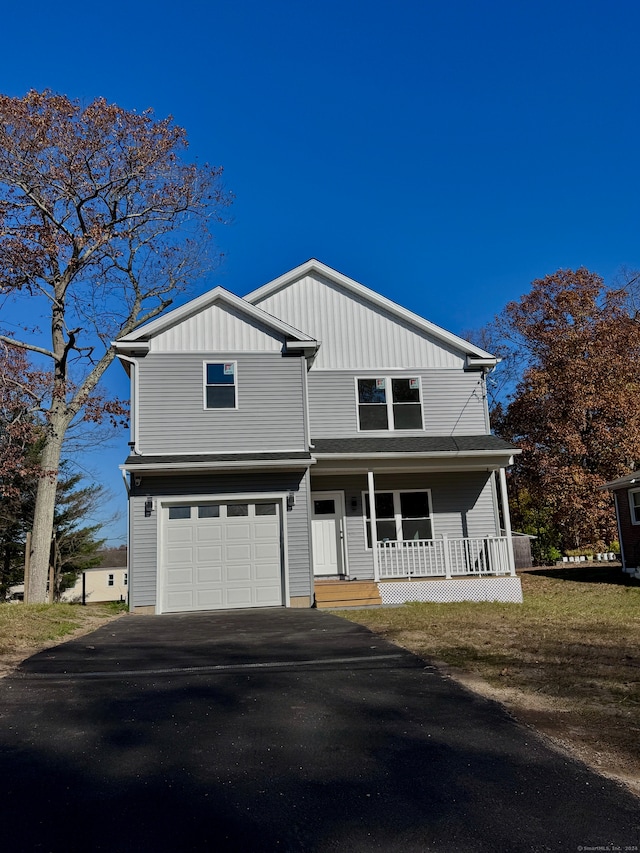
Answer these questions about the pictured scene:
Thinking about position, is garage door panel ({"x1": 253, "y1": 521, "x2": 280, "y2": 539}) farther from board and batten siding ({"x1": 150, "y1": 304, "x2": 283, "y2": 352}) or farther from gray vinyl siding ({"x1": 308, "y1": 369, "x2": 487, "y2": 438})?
board and batten siding ({"x1": 150, "y1": 304, "x2": 283, "y2": 352})

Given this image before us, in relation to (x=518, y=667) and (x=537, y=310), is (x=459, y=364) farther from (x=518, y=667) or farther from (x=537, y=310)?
(x=537, y=310)

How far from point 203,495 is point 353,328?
6.40 metres

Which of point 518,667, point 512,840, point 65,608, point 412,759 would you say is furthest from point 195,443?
point 512,840

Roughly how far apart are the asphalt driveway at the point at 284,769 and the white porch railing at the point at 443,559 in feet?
26.2

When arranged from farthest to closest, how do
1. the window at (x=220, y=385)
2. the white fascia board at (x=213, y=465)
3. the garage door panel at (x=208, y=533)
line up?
the window at (x=220, y=385)
the garage door panel at (x=208, y=533)
the white fascia board at (x=213, y=465)


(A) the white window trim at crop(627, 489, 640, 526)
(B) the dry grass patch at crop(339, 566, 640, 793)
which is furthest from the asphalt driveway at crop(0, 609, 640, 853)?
(A) the white window trim at crop(627, 489, 640, 526)

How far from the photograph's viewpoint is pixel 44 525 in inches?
625

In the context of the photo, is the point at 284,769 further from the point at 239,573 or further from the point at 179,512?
the point at 179,512

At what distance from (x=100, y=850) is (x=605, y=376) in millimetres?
26844

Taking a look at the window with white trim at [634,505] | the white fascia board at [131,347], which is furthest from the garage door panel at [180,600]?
the window with white trim at [634,505]

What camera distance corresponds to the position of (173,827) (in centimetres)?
330

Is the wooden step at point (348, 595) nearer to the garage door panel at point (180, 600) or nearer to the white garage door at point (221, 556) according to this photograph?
the white garage door at point (221, 556)

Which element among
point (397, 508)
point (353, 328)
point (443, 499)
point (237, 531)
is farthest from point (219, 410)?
point (443, 499)

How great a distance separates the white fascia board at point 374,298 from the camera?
57.6 feet
